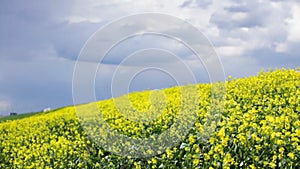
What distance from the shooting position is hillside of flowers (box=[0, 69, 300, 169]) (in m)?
6.01

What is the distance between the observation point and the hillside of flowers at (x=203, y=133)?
6.01 m

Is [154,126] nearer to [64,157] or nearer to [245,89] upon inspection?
[64,157]

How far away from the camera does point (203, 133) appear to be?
290 inches

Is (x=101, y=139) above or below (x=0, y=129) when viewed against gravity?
below

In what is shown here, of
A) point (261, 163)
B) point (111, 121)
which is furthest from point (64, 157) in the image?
point (261, 163)

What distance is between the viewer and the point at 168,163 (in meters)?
7.02

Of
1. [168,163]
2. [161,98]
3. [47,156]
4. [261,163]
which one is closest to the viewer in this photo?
[261,163]

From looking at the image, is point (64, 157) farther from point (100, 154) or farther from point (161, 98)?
point (161, 98)

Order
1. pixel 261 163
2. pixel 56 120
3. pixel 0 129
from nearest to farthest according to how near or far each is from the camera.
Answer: pixel 261 163 → pixel 56 120 → pixel 0 129

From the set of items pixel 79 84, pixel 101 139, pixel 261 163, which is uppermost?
pixel 79 84

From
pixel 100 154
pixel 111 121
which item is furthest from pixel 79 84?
pixel 111 121

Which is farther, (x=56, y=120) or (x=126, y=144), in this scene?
(x=56, y=120)

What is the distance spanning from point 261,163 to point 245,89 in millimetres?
6173

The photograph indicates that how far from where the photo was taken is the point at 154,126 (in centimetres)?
941
